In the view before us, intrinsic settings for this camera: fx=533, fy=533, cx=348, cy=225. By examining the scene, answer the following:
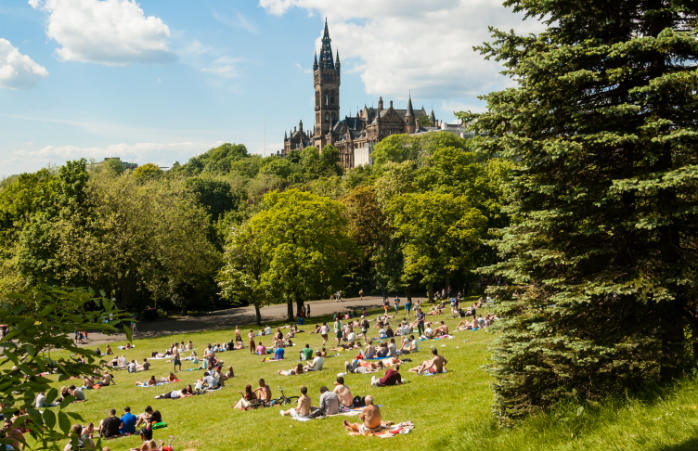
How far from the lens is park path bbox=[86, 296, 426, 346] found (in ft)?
139

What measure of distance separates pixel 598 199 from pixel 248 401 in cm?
1301

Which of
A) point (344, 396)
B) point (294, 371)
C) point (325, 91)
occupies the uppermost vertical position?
point (325, 91)

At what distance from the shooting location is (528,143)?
9.90 meters

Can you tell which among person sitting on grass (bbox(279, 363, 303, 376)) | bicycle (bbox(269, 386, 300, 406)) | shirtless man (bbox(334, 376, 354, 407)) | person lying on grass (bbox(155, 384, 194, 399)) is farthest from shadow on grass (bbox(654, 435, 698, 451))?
person lying on grass (bbox(155, 384, 194, 399))

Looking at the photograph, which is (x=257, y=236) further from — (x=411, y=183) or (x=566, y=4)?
(x=566, y=4)

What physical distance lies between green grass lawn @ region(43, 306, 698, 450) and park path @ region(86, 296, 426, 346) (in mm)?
14793

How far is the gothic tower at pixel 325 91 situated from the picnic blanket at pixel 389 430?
16932 centimetres

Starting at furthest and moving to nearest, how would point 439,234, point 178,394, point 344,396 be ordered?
point 439,234 < point 178,394 < point 344,396

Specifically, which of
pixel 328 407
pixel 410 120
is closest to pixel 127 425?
pixel 328 407

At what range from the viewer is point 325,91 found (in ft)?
606

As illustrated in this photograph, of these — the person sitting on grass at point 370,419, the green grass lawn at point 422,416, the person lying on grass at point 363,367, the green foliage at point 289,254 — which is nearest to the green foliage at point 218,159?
the green foliage at point 289,254

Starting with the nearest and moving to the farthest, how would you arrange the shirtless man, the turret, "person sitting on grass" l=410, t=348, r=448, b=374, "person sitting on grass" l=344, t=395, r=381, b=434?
"person sitting on grass" l=344, t=395, r=381, b=434, the shirtless man, "person sitting on grass" l=410, t=348, r=448, b=374, the turret

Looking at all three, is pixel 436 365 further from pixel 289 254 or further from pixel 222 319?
pixel 222 319

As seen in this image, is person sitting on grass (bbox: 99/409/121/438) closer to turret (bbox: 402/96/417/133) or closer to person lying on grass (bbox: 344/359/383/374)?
person lying on grass (bbox: 344/359/383/374)
